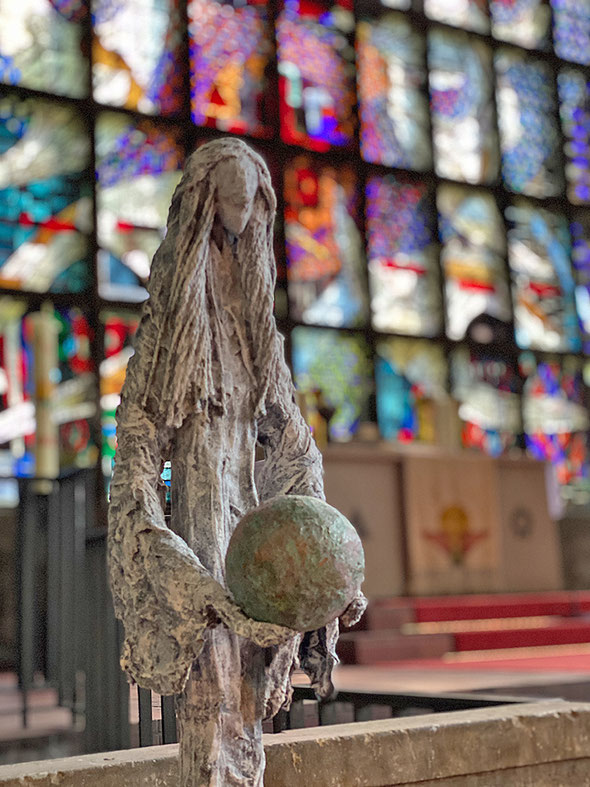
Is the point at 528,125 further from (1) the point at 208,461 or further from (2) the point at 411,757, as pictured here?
(1) the point at 208,461

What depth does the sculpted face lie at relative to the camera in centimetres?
180

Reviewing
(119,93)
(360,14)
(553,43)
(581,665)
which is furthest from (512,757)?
(553,43)

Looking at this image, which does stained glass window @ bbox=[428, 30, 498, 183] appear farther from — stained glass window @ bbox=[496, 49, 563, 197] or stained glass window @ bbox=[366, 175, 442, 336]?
stained glass window @ bbox=[366, 175, 442, 336]

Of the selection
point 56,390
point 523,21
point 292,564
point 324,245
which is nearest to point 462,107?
point 523,21

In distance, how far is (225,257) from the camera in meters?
1.90

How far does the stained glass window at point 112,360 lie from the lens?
9.60 m

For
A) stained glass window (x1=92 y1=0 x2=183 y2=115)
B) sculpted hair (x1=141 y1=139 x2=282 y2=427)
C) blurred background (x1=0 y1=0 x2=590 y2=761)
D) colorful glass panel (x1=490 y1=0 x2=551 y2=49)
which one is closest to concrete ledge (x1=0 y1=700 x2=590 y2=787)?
sculpted hair (x1=141 y1=139 x2=282 y2=427)

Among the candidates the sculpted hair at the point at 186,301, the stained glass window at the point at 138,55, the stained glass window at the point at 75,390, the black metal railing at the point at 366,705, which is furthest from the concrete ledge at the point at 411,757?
the stained glass window at the point at 138,55

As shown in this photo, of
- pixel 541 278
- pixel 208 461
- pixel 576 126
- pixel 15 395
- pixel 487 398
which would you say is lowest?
pixel 208 461

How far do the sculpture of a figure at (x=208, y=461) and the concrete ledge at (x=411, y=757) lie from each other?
0.78 meters

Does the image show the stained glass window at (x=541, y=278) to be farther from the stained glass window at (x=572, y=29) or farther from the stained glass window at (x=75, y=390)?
the stained glass window at (x=75, y=390)

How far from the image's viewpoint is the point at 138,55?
10727 millimetres

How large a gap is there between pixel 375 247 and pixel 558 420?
2787 millimetres

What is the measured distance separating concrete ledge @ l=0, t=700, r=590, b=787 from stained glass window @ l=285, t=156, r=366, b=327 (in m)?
8.07
